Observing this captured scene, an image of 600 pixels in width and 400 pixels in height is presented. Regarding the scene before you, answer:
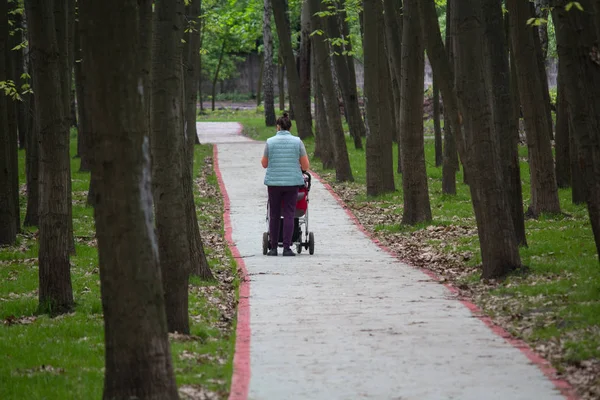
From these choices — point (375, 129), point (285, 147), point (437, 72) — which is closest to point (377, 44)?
point (375, 129)

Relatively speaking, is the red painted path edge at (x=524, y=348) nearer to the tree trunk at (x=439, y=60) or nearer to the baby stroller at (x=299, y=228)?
the baby stroller at (x=299, y=228)

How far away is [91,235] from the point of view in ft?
68.2

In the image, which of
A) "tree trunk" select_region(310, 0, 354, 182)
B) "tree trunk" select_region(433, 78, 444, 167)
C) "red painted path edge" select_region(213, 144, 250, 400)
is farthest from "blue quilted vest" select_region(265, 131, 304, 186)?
"tree trunk" select_region(433, 78, 444, 167)

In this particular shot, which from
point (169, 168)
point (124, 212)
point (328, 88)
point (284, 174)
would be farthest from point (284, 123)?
point (328, 88)

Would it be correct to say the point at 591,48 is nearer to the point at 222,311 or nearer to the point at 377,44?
the point at 222,311

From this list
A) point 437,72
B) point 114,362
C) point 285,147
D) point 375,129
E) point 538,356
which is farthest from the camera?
point 375,129

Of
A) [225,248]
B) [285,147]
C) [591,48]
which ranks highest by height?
[591,48]

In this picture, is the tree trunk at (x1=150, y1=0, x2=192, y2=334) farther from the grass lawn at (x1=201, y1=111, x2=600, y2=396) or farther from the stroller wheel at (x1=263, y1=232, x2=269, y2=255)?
the stroller wheel at (x1=263, y1=232, x2=269, y2=255)

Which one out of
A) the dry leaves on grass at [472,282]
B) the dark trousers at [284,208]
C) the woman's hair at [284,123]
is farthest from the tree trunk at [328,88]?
the dark trousers at [284,208]

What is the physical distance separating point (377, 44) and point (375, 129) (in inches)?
83.9

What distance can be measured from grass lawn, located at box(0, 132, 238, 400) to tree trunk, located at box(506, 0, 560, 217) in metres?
6.43

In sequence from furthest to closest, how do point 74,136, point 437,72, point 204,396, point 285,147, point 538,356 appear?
point 74,136, point 437,72, point 285,147, point 538,356, point 204,396

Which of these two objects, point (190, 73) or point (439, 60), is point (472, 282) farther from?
point (190, 73)

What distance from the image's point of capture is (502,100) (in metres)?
15.5
